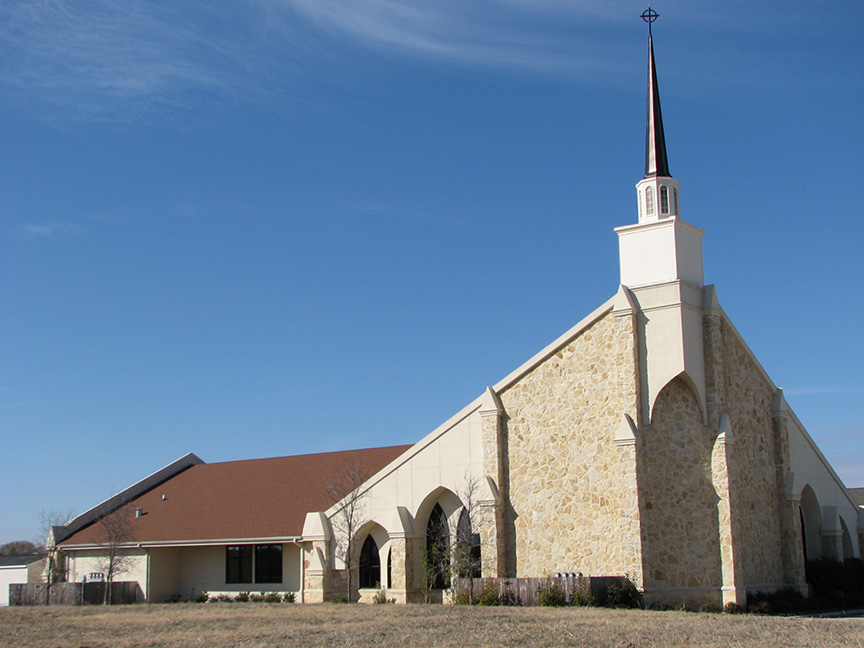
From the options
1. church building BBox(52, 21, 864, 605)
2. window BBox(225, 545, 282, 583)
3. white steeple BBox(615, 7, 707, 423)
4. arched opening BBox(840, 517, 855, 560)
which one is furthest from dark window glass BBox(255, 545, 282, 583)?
arched opening BBox(840, 517, 855, 560)

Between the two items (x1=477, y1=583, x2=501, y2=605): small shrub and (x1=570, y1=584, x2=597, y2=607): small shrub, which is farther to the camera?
(x1=477, y1=583, x2=501, y2=605): small shrub

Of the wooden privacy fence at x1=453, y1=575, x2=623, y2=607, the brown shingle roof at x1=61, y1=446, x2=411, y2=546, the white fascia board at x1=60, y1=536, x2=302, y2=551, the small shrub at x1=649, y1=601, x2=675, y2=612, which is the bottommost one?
the small shrub at x1=649, y1=601, x2=675, y2=612

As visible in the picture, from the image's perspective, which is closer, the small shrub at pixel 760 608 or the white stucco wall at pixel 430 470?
the small shrub at pixel 760 608

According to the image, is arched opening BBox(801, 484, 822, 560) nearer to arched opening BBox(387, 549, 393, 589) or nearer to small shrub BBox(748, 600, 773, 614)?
small shrub BBox(748, 600, 773, 614)

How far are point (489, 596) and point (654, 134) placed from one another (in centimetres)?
1561

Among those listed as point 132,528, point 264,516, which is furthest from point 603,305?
point 132,528

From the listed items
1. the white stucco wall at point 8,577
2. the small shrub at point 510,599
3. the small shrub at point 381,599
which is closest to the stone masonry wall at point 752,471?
the small shrub at point 510,599

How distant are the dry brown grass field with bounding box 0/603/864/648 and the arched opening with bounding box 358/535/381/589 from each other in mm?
5825

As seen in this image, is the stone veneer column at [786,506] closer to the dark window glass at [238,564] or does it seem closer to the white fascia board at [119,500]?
the dark window glass at [238,564]

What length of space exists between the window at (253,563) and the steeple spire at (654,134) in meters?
19.6

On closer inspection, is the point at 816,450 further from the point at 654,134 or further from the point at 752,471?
the point at 654,134

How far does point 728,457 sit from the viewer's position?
27.4 metres

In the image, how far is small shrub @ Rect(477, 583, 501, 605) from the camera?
27891mm

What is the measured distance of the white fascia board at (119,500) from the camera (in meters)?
40.8
